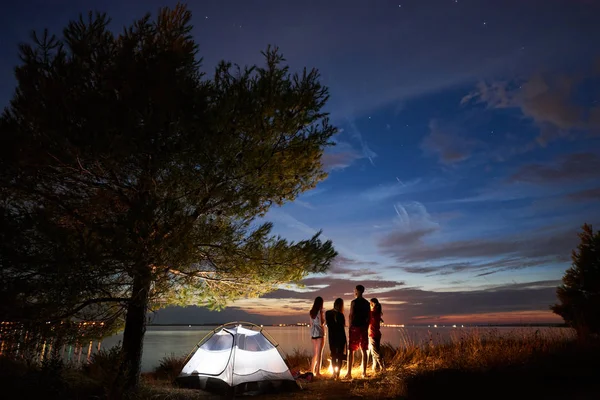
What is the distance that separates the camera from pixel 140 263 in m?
6.99

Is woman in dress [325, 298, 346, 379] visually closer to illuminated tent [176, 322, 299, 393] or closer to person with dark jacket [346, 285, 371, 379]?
person with dark jacket [346, 285, 371, 379]

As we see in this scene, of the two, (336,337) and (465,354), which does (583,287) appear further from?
(336,337)

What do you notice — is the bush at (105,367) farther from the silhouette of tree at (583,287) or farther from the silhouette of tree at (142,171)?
the silhouette of tree at (583,287)

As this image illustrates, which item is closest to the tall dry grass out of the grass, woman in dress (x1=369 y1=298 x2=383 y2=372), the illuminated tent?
the grass

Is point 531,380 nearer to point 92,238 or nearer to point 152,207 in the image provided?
point 152,207

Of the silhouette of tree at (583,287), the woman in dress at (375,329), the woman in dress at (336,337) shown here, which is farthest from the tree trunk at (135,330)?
the silhouette of tree at (583,287)

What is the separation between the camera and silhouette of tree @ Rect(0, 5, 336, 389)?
6555 millimetres

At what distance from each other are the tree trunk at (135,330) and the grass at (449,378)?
15.1 inches

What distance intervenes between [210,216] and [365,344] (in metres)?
5.04

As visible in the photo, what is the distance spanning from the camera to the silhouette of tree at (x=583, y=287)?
19.4m

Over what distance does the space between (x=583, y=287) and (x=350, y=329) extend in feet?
56.8

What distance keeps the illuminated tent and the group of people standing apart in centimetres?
137

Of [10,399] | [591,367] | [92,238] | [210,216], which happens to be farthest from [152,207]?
[591,367]

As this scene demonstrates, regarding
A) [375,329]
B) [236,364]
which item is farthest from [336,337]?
[236,364]
